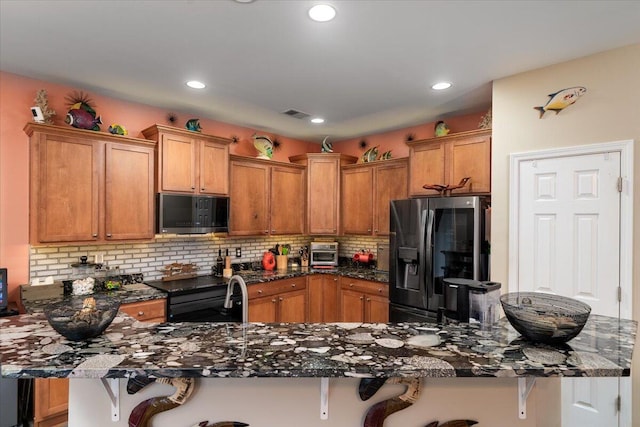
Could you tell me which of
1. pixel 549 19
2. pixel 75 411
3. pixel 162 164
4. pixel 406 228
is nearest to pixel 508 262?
pixel 406 228

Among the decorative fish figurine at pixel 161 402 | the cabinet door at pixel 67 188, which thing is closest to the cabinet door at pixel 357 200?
the cabinet door at pixel 67 188

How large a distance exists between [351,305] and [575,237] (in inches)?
104

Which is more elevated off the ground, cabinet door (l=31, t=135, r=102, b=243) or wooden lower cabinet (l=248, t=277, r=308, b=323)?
cabinet door (l=31, t=135, r=102, b=243)

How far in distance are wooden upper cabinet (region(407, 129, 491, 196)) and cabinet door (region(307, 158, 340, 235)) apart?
1.25 metres

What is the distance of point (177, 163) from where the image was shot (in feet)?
12.0

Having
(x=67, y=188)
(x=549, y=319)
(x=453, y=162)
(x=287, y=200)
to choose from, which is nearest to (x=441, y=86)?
(x=453, y=162)

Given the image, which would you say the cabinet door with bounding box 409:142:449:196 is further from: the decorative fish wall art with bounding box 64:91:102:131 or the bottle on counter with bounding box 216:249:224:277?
the decorative fish wall art with bounding box 64:91:102:131

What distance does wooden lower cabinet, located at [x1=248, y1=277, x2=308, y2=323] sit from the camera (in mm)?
4066

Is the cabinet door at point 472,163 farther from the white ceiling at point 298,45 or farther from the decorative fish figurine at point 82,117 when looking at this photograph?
the decorative fish figurine at point 82,117

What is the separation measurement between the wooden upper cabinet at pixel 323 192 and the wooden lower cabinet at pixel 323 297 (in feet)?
2.21

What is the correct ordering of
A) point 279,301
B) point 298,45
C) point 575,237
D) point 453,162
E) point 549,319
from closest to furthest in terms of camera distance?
1. point 549,319
2. point 298,45
3. point 575,237
4. point 453,162
5. point 279,301

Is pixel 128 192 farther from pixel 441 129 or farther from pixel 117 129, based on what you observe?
pixel 441 129

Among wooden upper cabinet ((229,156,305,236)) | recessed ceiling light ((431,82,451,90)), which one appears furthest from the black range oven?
recessed ceiling light ((431,82,451,90))

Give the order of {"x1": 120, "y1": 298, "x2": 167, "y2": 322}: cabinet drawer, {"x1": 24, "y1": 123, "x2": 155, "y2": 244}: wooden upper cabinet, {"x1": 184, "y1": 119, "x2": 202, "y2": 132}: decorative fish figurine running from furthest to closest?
{"x1": 184, "y1": 119, "x2": 202, "y2": 132}: decorative fish figurine
{"x1": 120, "y1": 298, "x2": 167, "y2": 322}: cabinet drawer
{"x1": 24, "y1": 123, "x2": 155, "y2": 244}: wooden upper cabinet
